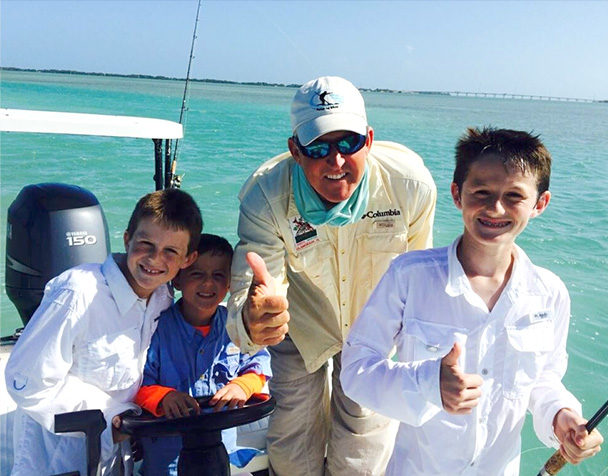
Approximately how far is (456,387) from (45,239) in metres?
2.00

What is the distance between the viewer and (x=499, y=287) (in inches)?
67.4

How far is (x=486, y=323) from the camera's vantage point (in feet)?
5.39

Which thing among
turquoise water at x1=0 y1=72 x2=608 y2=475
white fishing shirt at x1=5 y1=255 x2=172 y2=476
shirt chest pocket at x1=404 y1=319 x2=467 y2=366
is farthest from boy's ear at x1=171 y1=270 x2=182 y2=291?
turquoise water at x1=0 y1=72 x2=608 y2=475

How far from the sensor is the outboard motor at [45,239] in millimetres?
2660

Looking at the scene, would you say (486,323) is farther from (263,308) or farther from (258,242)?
(258,242)

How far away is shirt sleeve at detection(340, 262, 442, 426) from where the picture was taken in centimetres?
145

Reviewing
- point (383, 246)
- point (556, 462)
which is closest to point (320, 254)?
point (383, 246)

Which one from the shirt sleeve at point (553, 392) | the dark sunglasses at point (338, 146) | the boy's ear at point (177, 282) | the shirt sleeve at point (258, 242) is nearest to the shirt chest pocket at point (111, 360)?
the boy's ear at point (177, 282)

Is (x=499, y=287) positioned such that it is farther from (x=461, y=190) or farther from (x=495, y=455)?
(x=495, y=455)

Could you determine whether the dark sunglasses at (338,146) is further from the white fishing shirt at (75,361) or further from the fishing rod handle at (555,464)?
the fishing rod handle at (555,464)

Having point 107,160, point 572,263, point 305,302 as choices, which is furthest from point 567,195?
point 305,302

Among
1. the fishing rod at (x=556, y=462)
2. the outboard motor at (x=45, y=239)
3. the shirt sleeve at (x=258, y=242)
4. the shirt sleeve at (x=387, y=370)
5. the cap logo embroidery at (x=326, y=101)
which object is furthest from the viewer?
the outboard motor at (x=45, y=239)

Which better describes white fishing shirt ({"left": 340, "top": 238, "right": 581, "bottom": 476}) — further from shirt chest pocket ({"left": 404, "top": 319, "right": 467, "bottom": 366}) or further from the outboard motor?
the outboard motor

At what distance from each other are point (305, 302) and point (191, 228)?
0.60m
